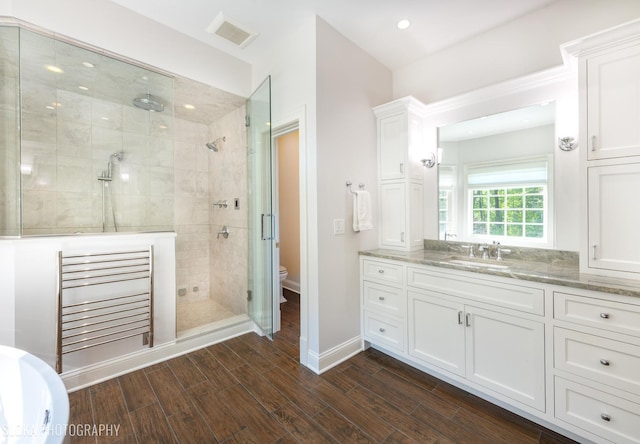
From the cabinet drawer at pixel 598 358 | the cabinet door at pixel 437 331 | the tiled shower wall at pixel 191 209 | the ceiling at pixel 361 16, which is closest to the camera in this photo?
the cabinet drawer at pixel 598 358

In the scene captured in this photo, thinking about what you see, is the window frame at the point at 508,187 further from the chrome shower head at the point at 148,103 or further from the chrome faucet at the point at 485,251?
the chrome shower head at the point at 148,103

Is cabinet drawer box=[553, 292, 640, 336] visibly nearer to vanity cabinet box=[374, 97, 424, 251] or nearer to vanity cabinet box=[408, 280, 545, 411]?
vanity cabinet box=[408, 280, 545, 411]

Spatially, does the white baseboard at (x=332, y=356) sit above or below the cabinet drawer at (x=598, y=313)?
below

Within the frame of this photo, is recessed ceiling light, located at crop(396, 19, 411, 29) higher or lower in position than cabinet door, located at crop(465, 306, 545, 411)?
higher

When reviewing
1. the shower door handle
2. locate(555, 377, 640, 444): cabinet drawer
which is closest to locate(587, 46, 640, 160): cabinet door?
locate(555, 377, 640, 444): cabinet drawer

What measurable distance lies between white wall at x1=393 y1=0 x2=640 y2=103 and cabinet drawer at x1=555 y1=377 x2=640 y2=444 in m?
A: 2.19

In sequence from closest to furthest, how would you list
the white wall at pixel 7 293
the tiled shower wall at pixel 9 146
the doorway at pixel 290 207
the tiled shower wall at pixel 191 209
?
the white wall at pixel 7 293 → the tiled shower wall at pixel 9 146 → the tiled shower wall at pixel 191 209 → the doorway at pixel 290 207

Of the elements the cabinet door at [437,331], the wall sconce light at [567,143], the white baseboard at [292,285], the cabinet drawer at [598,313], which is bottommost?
the white baseboard at [292,285]

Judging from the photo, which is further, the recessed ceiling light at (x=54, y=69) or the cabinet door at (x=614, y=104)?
the recessed ceiling light at (x=54, y=69)

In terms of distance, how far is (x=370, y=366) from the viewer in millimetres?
2248

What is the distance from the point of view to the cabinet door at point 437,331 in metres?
1.89

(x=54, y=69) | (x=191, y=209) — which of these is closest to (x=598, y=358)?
(x=191, y=209)

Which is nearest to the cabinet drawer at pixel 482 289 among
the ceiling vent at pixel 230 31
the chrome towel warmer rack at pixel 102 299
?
the chrome towel warmer rack at pixel 102 299

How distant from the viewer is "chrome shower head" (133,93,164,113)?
263 centimetres
